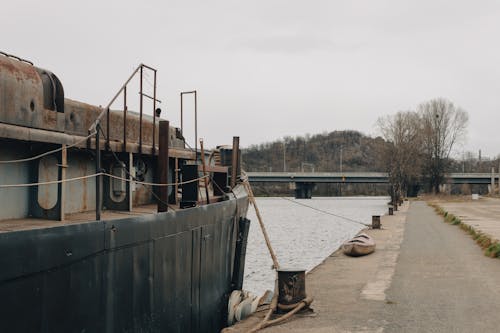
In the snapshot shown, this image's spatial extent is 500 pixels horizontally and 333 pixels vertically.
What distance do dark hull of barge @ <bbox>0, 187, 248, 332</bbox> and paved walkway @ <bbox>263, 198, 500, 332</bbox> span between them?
178 cm

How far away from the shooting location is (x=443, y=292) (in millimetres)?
11102

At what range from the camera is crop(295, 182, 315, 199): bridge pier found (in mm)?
109812

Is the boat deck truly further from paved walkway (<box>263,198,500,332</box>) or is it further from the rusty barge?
paved walkway (<box>263,198,500,332</box>)

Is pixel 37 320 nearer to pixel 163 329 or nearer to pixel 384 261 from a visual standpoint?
pixel 163 329

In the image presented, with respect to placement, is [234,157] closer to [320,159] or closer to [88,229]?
[88,229]

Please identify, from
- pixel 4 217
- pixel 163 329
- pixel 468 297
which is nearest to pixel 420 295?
pixel 468 297

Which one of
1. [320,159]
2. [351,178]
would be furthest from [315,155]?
[351,178]

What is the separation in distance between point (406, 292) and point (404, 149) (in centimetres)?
7027

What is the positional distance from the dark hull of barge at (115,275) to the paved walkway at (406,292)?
5.84ft

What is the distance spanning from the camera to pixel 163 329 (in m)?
8.41

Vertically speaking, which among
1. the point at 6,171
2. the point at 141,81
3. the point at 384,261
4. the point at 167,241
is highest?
the point at 141,81

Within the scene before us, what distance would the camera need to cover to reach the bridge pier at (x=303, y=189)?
10981 centimetres

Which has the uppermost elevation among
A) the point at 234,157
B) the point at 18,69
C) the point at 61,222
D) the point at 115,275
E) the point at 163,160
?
the point at 18,69

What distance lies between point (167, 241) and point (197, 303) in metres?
2.18
